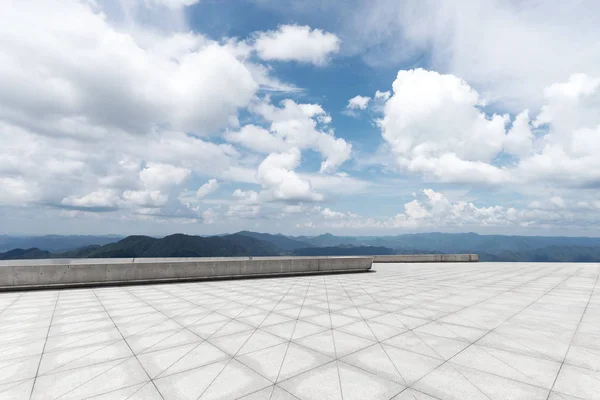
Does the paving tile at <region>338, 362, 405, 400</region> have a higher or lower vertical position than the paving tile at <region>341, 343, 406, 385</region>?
higher

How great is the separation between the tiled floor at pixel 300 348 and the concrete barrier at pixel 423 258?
2599 cm

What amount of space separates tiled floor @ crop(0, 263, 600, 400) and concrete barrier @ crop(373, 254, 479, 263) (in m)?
26.0

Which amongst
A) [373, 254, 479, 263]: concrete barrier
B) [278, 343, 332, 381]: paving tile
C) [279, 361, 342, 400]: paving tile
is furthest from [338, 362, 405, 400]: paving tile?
[373, 254, 479, 263]: concrete barrier

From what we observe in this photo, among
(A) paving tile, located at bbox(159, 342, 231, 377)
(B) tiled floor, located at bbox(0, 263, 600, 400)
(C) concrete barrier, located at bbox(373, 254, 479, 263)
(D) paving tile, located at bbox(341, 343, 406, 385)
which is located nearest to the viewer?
(B) tiled floor, located at bbox(0, 263, 600, 400)

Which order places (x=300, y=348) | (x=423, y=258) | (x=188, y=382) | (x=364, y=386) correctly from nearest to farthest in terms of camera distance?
(x=364, y=386) < (x=188, y=382) < (x=300, y=348) < (x=423, y=258)

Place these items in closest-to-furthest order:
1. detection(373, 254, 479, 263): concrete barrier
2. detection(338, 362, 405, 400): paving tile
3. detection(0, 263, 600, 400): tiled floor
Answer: detection(338, 362, 405, 400): paving tile, detection(0, 263, 600, 400): tiled floor, detection(373, 254, 479, 263): concrete barrier

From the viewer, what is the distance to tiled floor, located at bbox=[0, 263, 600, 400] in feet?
16.6

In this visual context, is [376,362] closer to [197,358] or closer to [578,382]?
[578,382]

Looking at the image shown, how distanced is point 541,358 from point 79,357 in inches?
428

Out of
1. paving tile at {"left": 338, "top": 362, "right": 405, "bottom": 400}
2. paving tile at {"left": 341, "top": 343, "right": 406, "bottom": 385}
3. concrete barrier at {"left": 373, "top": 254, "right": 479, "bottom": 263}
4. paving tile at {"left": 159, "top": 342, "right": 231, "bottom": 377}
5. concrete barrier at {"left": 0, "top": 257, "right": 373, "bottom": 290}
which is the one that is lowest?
concrete barrier at {"left": 373, "top": 254, "right": 479, "bottom": 263}

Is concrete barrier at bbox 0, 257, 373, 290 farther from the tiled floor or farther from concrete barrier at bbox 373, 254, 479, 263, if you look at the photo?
concrete barrier at bbox 373, 254, 479, 263

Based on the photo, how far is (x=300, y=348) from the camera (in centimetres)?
690

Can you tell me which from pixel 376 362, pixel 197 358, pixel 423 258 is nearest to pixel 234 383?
pixel 197 358

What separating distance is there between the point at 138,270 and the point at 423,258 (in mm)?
34836
